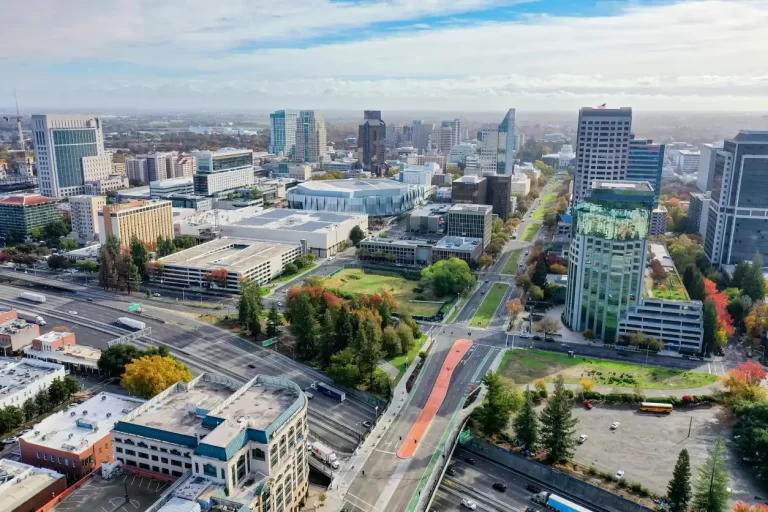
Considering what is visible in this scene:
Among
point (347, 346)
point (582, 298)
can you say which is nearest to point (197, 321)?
point (347, 346)

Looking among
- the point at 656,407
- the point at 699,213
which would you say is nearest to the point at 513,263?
the point at 699,213

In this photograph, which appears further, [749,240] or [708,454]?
[749,240]

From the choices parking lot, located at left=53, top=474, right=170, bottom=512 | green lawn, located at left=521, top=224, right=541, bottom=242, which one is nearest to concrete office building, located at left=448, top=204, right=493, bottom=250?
green lawn, located at left=521, top=224, right=541, bottom=242

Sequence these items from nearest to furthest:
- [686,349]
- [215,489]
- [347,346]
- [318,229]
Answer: [215,489], [347,346], [686,349], [318,229]

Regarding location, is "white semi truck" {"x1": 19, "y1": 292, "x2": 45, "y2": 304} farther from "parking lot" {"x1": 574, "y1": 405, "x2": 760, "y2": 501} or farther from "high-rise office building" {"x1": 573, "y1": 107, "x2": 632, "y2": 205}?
"high-rise office building" {"x1": 573, "y1": 107, "x2": 632, "y2": 205}

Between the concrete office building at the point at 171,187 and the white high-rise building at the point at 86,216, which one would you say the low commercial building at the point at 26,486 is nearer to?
the white high-rise building at the point at 86,216

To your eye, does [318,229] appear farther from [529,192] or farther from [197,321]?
[529,192]

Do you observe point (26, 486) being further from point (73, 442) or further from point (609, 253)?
point (609, 253)
